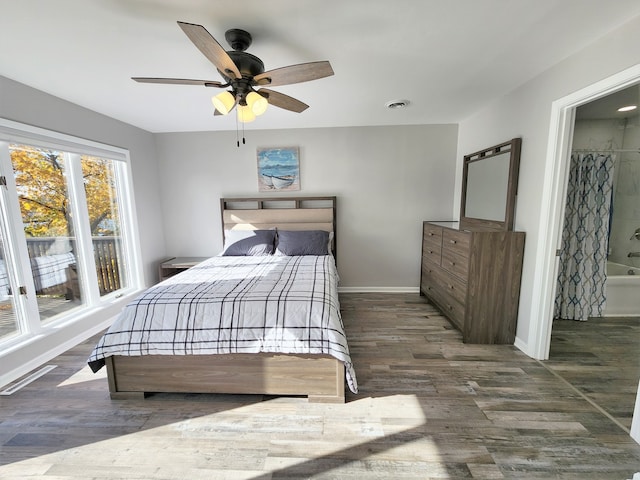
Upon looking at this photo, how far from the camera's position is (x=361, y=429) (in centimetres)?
159

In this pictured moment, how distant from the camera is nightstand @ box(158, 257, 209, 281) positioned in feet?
11.7

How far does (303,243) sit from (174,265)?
1.80 m

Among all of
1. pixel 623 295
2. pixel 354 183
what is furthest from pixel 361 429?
pixel 623 295

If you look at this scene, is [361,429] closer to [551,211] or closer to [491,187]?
[551,211]

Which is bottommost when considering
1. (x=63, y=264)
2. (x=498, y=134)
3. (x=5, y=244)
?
(x=63, y=264)

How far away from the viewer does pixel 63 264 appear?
103 inches

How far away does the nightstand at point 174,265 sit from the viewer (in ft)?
11.7

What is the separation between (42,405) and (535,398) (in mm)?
3378

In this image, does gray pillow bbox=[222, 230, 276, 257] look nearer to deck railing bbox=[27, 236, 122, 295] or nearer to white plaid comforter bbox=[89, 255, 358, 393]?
deck railing bbox=[27, 236, 122, 295]

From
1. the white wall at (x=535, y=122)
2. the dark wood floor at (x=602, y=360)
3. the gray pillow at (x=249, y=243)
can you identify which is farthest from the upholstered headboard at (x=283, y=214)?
the dark wood floor at (x=602, y=360)

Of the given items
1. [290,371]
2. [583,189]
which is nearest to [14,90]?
[290,371]

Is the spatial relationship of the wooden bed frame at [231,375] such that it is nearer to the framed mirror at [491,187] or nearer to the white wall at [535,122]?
the white wall at [535,122]

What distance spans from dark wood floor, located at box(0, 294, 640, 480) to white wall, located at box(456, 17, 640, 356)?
0.54 meters

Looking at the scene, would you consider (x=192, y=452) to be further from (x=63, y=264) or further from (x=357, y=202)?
(x=357, y=202)
